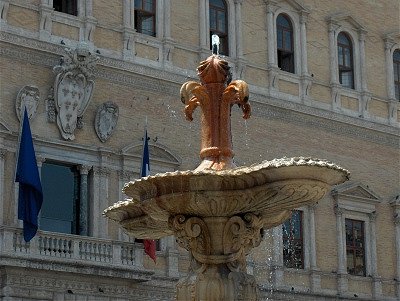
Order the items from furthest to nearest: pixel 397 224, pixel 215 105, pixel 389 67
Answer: pixel 389 67 < pixel 397 224 < pixel 215 105

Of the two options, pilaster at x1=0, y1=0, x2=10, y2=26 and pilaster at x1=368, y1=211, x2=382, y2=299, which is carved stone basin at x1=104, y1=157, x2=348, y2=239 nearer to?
pilaster at x1=0, y1=0, x2=10, y2=26

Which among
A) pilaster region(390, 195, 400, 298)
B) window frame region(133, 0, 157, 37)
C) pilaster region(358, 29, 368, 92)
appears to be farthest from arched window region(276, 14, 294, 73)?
pilaster region(390, 195, 400, 298)

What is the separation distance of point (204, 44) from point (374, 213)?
6.10 metres

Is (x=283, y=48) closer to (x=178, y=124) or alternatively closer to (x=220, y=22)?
(x=220, y=22)

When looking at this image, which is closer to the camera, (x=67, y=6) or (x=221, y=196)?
(x=221, y=196)

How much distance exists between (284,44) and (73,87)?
669 cm

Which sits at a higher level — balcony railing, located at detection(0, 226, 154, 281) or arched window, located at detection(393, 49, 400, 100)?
arched window, located at detection(393, 49, 400, 100)

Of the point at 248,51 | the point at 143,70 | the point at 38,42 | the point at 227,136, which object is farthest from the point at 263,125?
the point at 227,136

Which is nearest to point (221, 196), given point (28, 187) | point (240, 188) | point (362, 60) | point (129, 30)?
point (240, 188)

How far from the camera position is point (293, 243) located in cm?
2458

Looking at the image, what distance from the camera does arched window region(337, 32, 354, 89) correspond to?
27156mm

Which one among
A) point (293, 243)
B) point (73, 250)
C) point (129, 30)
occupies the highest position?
point (129, 30)

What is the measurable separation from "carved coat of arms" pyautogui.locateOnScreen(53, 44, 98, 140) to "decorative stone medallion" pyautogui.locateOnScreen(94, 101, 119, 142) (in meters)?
0.35

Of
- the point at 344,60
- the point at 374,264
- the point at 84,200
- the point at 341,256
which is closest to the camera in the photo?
the point at 84,200
